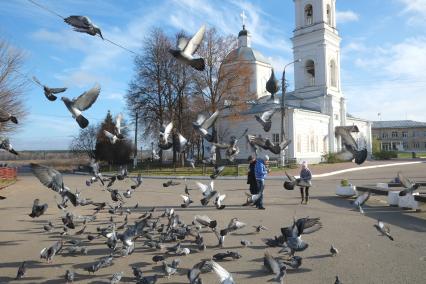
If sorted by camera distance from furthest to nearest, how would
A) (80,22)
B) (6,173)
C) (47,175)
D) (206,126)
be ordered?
(6,173), (206,126), (47,175), (80,22)

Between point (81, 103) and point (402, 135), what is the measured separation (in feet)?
391

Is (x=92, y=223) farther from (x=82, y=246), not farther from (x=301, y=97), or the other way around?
(x=301, y=97)

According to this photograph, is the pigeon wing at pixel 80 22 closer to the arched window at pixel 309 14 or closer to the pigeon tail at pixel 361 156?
the pigeon tail at pixel 361 156

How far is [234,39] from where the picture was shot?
140 ft

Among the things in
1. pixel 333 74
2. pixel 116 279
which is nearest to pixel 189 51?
pixel 116 279

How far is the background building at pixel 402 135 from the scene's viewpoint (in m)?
109

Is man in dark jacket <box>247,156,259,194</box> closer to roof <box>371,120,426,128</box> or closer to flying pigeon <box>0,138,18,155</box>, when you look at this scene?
flying pigeon <box>0,138,18,155</box>

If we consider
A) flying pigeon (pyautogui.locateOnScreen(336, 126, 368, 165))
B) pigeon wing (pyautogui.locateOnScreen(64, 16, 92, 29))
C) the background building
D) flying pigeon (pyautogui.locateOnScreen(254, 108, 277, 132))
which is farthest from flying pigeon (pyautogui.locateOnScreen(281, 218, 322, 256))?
the background building

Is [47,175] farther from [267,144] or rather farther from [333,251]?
[333,251]

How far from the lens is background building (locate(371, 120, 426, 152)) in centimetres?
10931

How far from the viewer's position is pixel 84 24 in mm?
5539

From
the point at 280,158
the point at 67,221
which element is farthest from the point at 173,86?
the point at 67,221

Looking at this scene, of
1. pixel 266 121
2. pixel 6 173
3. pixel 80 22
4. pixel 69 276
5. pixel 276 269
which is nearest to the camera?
pixel 80 22

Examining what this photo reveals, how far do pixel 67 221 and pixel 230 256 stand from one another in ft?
12.2
